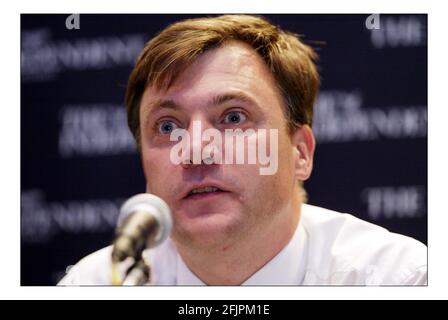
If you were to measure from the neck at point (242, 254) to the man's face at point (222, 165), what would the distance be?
0.02 m

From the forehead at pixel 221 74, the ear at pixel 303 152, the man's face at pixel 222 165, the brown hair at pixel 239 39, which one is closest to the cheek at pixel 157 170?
the man's face at pixel 222 165

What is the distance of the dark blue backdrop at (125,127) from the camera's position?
9.62 feet

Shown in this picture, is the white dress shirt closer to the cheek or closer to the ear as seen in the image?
the ear

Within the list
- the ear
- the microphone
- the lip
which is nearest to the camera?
the microphone

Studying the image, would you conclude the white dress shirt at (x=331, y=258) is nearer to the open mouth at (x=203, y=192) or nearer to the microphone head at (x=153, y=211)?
the open mouth at (x=203, y=192)

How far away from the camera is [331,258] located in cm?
289

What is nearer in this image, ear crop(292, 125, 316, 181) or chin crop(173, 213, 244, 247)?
chin crop(173, 213, 244, 247)

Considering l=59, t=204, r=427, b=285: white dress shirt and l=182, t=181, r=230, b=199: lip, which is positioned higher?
l=182, t=181, r=230, b=199: lip

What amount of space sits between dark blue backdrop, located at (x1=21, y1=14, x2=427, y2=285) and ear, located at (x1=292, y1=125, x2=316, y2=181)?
0.10 ft

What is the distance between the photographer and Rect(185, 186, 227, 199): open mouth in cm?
280

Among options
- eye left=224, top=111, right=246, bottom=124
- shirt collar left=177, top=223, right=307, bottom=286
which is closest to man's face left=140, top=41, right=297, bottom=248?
eye left=224, top=111, right=246, bottom=124

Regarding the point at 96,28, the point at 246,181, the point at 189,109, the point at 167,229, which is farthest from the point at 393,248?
the point at 96,28

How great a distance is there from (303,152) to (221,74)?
468 millimetres

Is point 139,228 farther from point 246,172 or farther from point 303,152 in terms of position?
point 303,152
